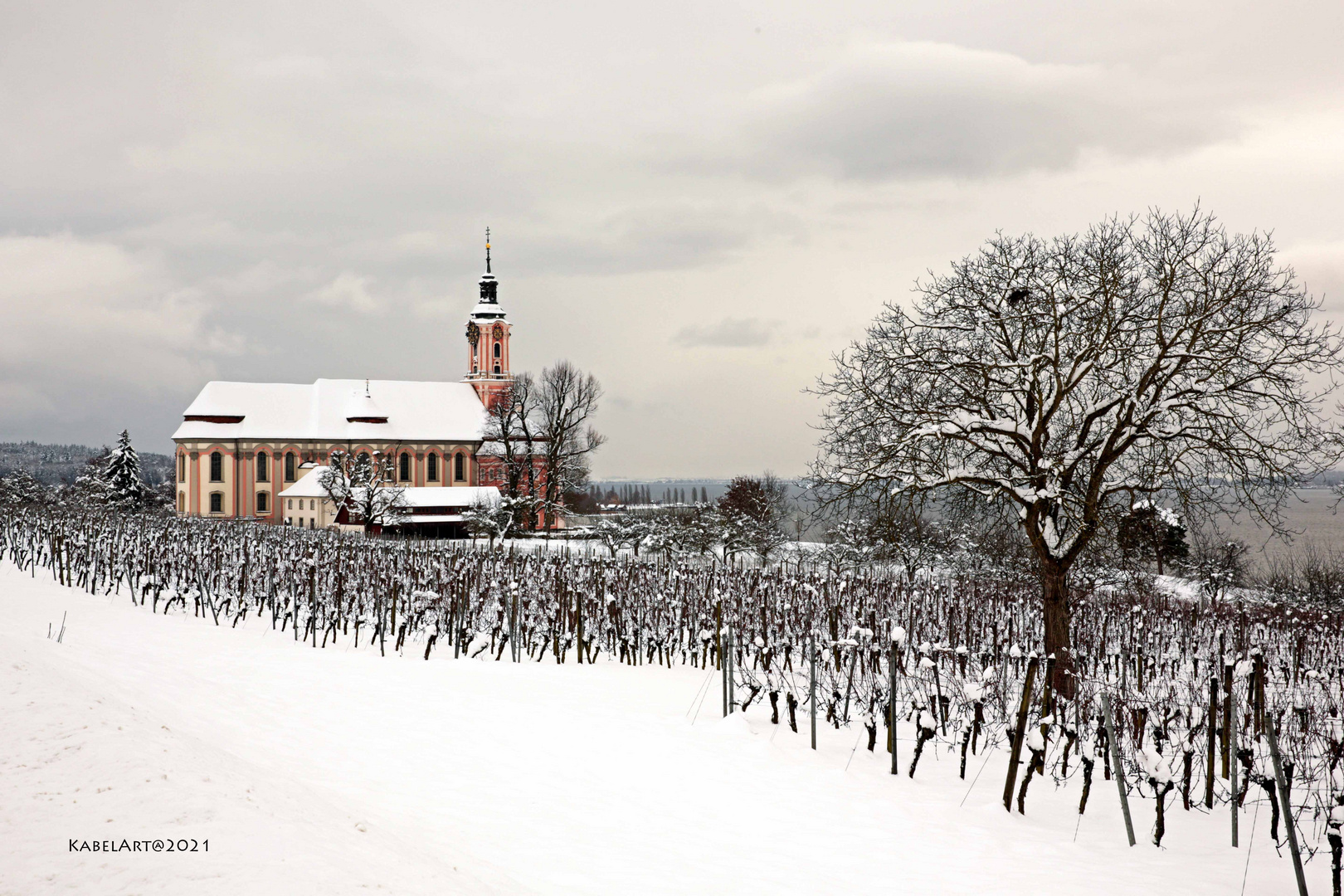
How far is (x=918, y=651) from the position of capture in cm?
1138

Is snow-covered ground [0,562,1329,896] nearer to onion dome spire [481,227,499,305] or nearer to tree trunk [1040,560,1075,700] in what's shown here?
tree trunk [1040,560,1075,700]

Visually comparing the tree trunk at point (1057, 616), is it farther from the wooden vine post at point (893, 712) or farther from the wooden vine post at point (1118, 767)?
the wooden vine post at point (1118, 767)

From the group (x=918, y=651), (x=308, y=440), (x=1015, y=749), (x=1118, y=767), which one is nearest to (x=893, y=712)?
(x=1015, y=749)

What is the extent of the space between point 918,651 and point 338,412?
5891 cm

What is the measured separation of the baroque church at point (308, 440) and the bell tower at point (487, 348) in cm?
123

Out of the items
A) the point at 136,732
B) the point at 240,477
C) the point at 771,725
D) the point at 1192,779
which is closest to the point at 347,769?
the point at 136,732

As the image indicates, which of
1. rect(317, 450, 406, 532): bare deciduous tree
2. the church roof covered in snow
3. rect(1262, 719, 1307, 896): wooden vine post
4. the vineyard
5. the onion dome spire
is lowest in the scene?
the vineyard

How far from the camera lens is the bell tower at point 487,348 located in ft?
226

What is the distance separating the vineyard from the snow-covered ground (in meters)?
0.37

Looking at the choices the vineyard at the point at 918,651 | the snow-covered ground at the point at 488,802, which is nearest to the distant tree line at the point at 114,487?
the vineyard at the point at 918,651

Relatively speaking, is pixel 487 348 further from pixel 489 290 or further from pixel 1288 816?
pixel 1288 816

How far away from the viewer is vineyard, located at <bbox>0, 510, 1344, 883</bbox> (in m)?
6.94

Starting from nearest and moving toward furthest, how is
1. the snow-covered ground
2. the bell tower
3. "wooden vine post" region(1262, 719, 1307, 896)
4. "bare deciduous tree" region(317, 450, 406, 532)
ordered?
the snow-covered ground → "wooden vine post" region(1262, 719, 1307, 896) → "bare deciduous tree" region(317, 450, 406, 532) → the bell tower

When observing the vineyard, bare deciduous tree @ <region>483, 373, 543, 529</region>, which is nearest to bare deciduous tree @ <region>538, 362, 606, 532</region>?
bare deciduous tree @ <region>483, 373, 543, 529</region>
